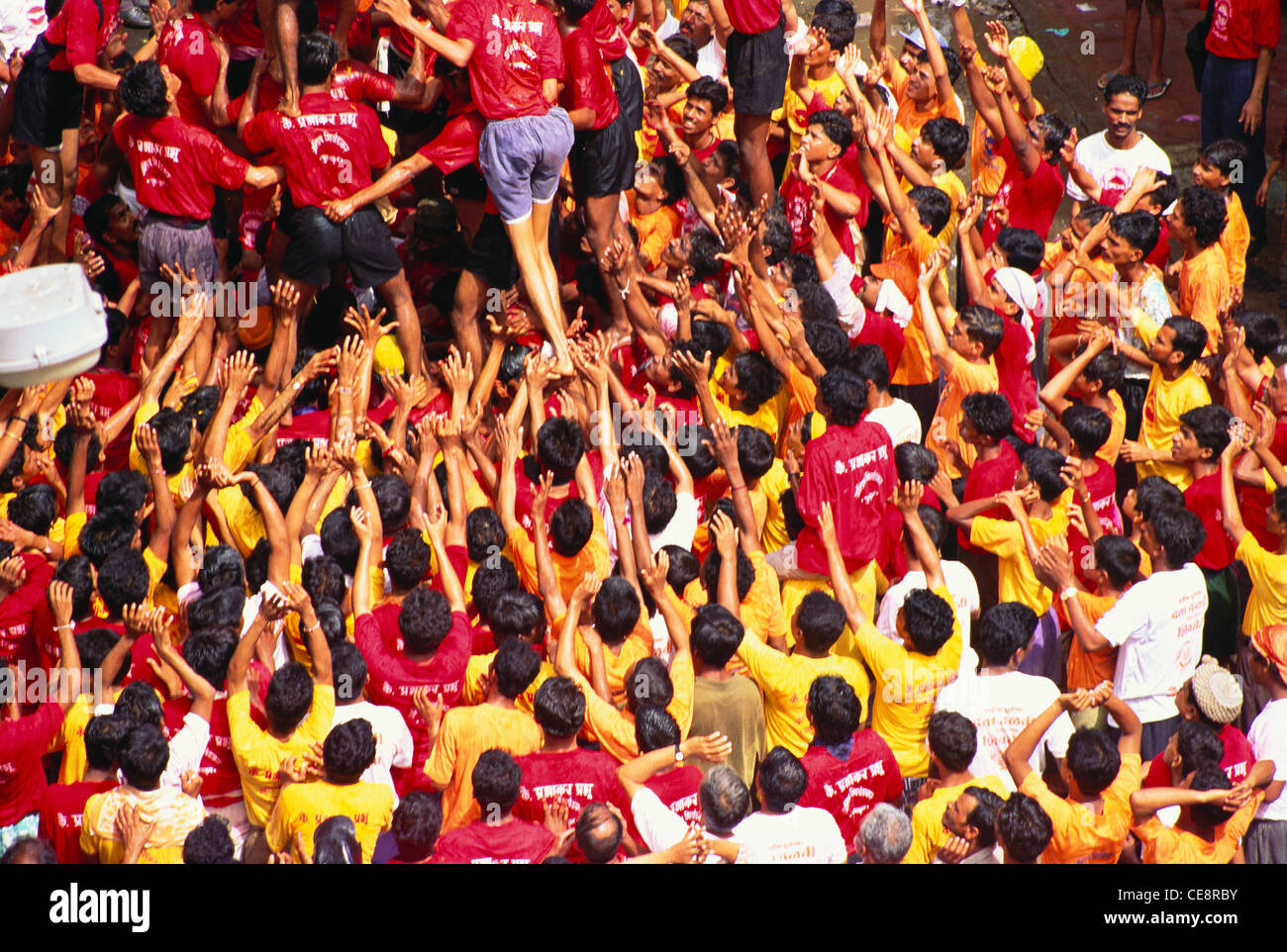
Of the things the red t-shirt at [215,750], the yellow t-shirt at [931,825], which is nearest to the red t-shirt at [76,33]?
the red t-shirt at [215,750]

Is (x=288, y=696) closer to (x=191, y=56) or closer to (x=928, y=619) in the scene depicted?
(x=928, y=619)

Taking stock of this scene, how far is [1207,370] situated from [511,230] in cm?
316

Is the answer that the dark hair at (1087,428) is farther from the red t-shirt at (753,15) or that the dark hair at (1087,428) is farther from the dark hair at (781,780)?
the red t-shirt at (753,15)

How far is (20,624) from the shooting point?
19.2 ft

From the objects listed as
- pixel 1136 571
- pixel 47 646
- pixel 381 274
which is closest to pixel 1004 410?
pixel 1136 571

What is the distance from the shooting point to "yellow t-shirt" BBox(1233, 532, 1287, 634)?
5.84 metres

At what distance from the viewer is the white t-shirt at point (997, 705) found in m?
5.32

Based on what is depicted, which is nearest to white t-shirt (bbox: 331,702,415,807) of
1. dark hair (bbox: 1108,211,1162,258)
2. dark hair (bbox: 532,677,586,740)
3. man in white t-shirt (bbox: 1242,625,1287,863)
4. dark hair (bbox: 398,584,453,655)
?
dark hair (bbox: 398,584,453,655)

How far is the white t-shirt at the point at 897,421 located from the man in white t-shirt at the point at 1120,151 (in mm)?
2437

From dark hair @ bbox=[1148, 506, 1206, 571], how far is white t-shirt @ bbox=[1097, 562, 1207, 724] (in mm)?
63

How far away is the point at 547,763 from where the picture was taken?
4.97 meters

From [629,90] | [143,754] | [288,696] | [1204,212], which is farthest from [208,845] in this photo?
[1204,212]

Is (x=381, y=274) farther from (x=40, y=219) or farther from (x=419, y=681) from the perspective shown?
(x=419, y=681)

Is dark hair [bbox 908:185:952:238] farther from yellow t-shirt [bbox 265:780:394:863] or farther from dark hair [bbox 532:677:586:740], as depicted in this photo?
yellow t-shirt [bbox 265:780:394:863]
